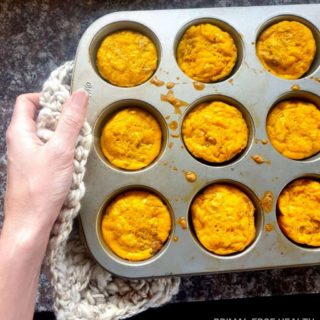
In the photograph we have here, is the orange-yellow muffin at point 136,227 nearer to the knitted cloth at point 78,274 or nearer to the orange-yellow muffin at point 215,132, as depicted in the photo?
the knitted cloth at point 78,274

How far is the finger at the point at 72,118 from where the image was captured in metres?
1.10

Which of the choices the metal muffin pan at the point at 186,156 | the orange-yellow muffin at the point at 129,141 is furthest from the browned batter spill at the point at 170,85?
the orange-yellow muffin at the point at 129,141

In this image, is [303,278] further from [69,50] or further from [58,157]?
[69,50]

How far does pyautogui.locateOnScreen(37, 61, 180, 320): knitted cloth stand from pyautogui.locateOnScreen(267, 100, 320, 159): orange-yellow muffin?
0.54 m

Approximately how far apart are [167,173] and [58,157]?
32cm

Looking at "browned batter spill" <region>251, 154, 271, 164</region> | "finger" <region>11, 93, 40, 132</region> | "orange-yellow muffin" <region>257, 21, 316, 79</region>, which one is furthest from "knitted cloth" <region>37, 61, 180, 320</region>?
"orange-yellow muffin" <region>257, 21, 316, 79</region>

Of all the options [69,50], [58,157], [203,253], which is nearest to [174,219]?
[203,253]

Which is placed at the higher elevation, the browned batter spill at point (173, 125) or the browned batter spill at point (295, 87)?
the browned batter spill at point (295, 87)

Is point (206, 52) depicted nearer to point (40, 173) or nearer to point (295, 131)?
point (295, 131)

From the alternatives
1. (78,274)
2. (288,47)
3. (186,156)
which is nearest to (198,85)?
(186,156)

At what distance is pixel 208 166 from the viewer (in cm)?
125

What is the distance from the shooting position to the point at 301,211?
1.27 metres

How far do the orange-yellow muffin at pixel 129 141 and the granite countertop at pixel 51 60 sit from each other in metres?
0.37

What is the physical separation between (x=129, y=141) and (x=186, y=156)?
18 cm
